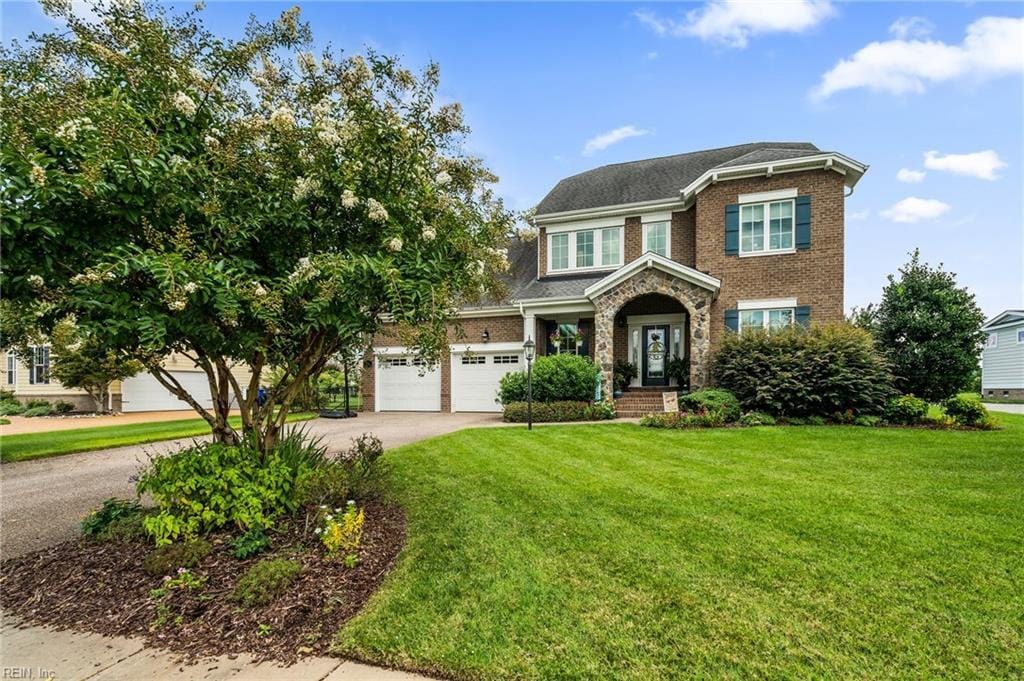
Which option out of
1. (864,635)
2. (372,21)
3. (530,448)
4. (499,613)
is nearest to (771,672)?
(864,635)

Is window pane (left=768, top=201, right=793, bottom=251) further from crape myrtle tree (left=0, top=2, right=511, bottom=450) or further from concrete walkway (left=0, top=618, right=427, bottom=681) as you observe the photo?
concrete walkway (left=0, top=618, right=427, bottom=681)

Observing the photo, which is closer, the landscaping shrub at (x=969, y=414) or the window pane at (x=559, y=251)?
Answer: the landscaping shrub at (x=969, y=414)

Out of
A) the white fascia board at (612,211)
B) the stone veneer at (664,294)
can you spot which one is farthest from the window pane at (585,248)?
the stone veneer at (664,294)

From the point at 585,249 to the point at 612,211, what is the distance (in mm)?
1572

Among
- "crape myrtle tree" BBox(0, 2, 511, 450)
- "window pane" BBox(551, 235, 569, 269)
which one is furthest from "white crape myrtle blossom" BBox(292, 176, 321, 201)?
"window pane" BBox(551, 235, 569, 269)

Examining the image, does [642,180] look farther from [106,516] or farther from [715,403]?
[106,516]

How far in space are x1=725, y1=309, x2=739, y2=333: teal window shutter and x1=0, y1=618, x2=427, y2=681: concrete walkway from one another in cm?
1331

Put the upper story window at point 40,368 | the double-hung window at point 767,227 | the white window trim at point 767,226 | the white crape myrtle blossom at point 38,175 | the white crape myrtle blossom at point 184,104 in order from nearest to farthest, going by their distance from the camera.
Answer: the white crape myrtle blossom at point 38,175 < the white crape myrtle blossom at point 184,104 < the white window trim at point 767,226 < the double-hung window at point 767,227 < the upper story window at point 40,368

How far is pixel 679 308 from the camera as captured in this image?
1508 centimetres

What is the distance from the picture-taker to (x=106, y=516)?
457cm

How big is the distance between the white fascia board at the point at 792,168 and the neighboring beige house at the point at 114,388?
19389 mm

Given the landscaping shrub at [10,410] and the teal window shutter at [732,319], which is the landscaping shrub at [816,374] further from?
the landscaping shrub at [10,410]

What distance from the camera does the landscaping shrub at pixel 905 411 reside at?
420 inches

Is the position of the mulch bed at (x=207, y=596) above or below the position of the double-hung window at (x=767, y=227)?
below
